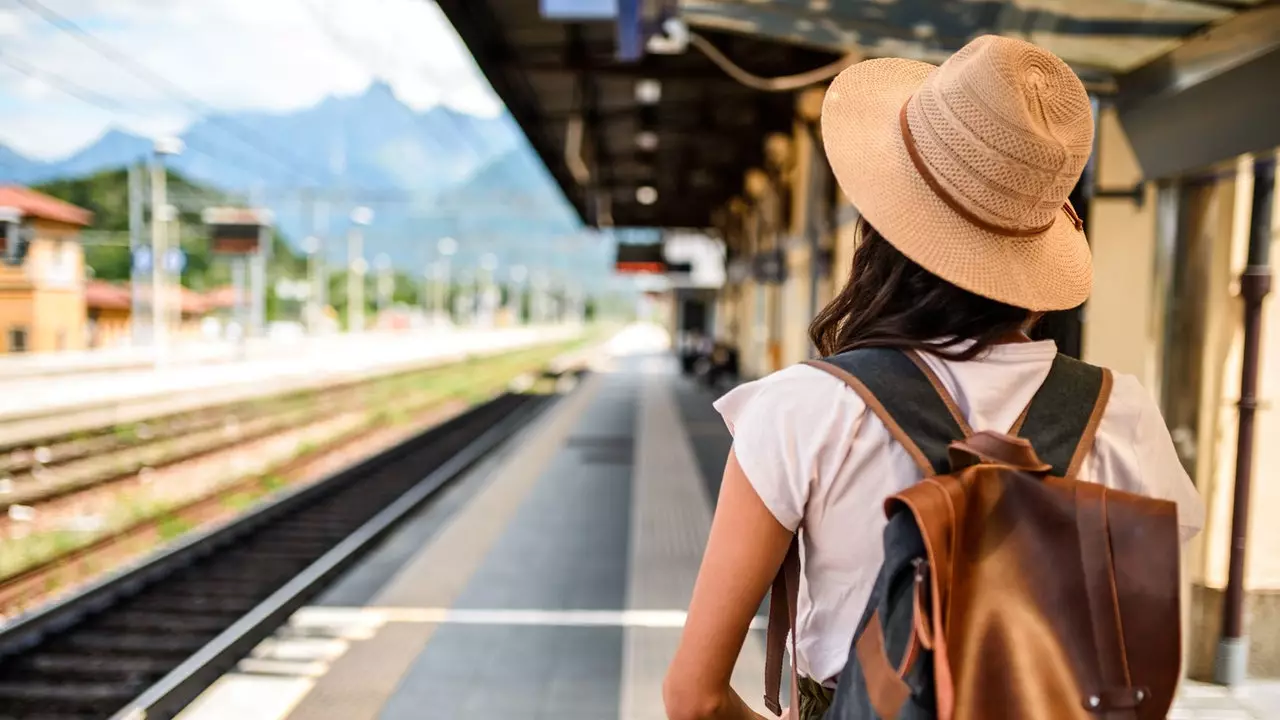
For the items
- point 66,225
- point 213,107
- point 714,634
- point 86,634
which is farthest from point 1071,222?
point 66,225

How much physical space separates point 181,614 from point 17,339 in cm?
965

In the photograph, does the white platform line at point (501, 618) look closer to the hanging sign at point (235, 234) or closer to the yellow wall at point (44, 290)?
the yellow wall at point (44, 290)

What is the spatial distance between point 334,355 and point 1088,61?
33.5m

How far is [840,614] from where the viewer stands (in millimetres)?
1052

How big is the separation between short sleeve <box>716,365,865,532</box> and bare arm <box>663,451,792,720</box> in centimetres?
2

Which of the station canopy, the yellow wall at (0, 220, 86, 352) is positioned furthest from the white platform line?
the yellow wall at (0, 220, 86, 352)

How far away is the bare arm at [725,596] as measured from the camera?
3.30 feet

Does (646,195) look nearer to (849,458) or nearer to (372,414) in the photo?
(372,414)

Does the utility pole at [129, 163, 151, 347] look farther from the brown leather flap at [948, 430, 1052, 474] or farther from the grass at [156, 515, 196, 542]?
the brown leather flap at [948, 430, 1052, 474]

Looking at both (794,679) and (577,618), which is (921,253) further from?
(577,618)

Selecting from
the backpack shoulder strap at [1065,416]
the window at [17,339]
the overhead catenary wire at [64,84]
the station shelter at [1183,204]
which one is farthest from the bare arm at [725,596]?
the window at [17,339]

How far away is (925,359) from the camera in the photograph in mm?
1000

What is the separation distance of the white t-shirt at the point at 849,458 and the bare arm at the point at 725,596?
0.08 feet

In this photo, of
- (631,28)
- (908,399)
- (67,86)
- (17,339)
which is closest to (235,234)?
(17,339)
